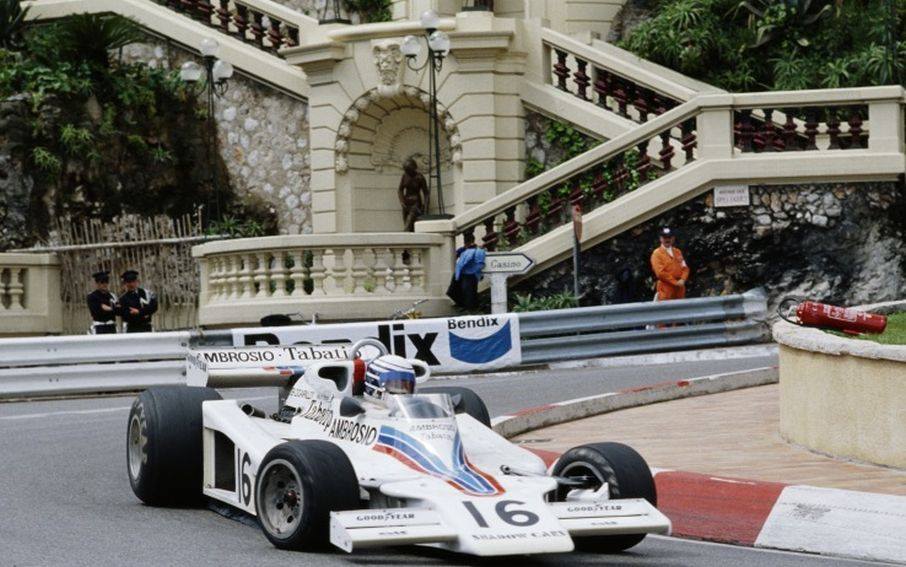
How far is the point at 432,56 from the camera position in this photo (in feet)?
103

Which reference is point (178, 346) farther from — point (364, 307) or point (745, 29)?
point (745, 29)

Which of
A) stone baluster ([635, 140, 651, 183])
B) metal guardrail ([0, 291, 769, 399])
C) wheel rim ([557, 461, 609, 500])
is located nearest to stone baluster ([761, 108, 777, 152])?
stone baluster ([635, 140, 651, 183])

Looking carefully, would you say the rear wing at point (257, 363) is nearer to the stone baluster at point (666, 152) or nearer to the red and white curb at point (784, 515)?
the red and white curb at point (784, 515)

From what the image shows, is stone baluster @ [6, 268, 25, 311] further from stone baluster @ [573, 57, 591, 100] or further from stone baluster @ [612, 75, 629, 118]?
stone baluster @ [612, 75, 629, 118]

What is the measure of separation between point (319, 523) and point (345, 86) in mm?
24403

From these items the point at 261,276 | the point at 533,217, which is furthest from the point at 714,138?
the point at 261,276

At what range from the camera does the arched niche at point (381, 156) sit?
33750 millimetres

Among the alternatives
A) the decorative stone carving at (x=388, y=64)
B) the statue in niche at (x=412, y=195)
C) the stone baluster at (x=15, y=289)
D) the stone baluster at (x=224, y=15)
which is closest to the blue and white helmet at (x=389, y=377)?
the stone baluster at (x=15, y=289)

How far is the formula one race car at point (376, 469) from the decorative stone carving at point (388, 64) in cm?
2110

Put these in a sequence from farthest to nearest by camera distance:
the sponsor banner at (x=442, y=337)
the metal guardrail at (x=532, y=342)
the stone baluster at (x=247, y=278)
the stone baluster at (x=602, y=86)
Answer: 1. the stone baluster at (x=602, y=86)
2. the stone baluster at (x=247, y=278)
3. the sponsor banner at (x=442, y=337)
4. the metal guardrail at (x=532, y=342)

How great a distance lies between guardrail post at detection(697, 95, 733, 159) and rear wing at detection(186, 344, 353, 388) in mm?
15500

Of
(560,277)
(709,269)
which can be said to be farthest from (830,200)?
(560,277)

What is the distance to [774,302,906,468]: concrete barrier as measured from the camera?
463 inches

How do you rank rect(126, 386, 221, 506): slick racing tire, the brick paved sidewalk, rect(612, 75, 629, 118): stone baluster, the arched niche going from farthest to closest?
the arched niche < rect(612, 75, 629, 118): stone baluster < the brick paved sidewalk < rect(126, 386, 221, 506): slick racing tire
